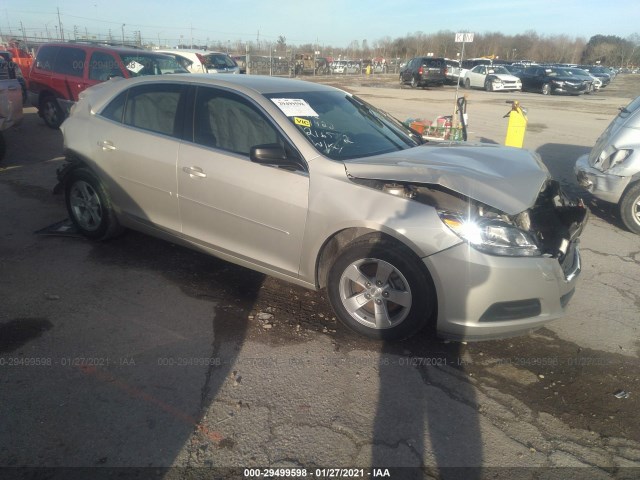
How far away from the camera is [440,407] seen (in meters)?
2.79

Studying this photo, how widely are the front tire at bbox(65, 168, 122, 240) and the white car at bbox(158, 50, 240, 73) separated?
10459mm

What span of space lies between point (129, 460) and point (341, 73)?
49.3 m

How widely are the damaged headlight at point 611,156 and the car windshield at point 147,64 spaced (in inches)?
365

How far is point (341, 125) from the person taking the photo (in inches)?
157

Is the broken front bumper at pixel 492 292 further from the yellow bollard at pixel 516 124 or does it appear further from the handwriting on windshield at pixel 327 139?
the yellow bollard at pixel 516 124

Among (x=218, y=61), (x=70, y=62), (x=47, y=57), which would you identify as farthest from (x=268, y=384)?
(x=218, y=61)

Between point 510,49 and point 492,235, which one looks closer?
point 492,235

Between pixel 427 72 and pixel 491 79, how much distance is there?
3.87m

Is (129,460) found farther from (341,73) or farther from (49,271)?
(341,73)

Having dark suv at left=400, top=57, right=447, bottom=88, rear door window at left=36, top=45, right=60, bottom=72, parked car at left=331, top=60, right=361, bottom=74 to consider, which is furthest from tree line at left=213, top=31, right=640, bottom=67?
rear door window at left=36, top=45, right=60, bottom=72

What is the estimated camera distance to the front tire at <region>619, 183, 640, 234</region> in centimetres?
572

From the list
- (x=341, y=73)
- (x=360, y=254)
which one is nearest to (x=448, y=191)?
(x=360, y=254)

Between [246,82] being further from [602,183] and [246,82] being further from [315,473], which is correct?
[602,183]

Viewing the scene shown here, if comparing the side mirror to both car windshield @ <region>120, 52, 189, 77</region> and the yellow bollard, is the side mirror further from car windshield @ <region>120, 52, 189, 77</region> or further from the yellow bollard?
car windshield @ <region>120, 52, 189, 77</region>
